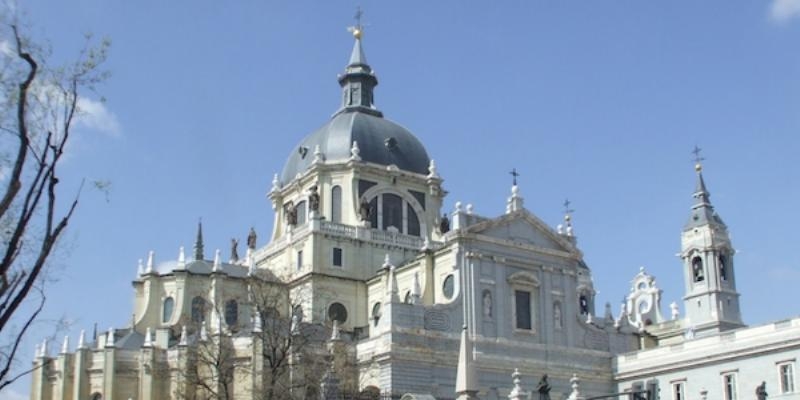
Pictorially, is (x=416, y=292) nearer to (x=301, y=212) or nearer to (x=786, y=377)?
(x=301, y=212)

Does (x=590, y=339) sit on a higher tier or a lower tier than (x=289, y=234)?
lower

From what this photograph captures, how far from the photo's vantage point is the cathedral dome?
74500 mm

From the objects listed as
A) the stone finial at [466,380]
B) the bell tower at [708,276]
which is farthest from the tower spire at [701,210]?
the stone finial at [466,380]

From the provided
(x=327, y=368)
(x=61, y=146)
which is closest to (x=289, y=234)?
(x=327, y=368)

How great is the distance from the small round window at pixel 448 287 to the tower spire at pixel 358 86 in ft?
68.0

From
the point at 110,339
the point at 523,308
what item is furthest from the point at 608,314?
the point at 110,339

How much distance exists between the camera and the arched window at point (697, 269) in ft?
254

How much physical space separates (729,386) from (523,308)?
12.4 meters

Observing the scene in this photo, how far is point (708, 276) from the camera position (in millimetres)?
76562

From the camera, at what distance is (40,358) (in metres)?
67.1

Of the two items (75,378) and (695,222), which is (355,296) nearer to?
(75,378)

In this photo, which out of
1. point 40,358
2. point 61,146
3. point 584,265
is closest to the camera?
point 61,146

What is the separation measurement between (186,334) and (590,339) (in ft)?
78.8

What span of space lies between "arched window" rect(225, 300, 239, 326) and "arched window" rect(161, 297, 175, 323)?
3.82 m
